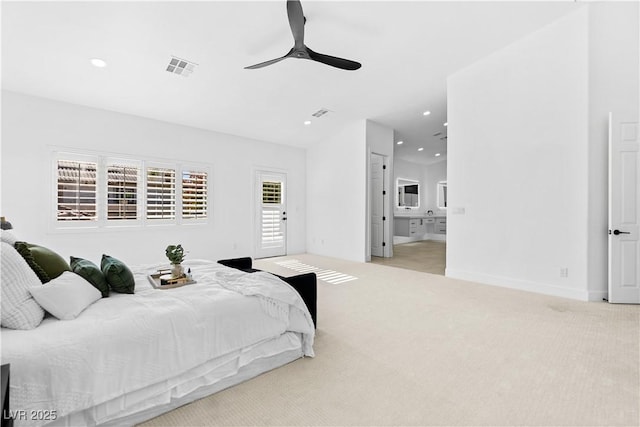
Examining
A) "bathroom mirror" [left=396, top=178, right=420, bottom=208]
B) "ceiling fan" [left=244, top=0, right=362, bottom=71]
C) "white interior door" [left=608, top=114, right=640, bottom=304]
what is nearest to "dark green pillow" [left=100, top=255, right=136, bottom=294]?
"ceiling fan" [left=244, top=0, right=362, bottom=71]

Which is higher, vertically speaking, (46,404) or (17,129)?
(17,129)

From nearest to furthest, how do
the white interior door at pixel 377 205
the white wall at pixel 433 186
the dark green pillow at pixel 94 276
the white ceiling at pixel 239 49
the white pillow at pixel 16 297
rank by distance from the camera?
the white pillow at pixel 16 297, the dark green pillow at pixel 94 276, the white ceiling at pixel 239 49, the white interior door at pixel 377 205, the white wall at pixel 433 186

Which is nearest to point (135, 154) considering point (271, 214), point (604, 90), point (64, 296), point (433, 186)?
point (271, 214)

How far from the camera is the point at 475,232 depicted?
4.48m

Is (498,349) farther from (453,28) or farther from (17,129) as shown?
(17,129)

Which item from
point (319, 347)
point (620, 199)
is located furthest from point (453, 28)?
point (319, 347)

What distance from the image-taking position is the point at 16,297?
1.42 m

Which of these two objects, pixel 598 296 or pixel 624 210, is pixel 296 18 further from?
pixel 598 296

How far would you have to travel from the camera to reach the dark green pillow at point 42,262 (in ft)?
5.92

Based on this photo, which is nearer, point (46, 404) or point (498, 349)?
point (46, 404)

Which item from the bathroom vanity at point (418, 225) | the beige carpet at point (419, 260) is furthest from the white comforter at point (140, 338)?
the bathroom vanity at point (418, 225)

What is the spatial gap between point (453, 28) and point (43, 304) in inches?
189

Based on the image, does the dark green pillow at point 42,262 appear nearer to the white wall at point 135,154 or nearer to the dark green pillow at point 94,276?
the dark green pillow at point 94,276

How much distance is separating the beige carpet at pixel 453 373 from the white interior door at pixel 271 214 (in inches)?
154
